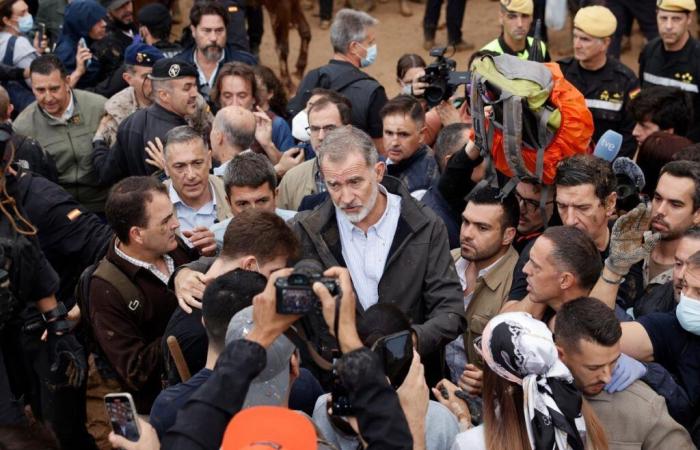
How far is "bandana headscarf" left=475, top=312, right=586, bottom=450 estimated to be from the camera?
3025 mm

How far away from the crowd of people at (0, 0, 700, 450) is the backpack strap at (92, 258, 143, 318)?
0.01 meters

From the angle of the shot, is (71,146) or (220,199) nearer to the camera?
(220,199)

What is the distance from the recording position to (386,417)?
9.01 feet

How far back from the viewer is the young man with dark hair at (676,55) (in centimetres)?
737

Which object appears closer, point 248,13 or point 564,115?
point 564,115

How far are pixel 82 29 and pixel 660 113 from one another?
4.62m

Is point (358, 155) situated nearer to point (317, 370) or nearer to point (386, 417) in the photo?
point (317, 370)

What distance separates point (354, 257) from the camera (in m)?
4.35

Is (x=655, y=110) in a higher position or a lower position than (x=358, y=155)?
lower

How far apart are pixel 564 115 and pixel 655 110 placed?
1456mm

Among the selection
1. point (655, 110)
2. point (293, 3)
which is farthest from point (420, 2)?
point (655, 110)

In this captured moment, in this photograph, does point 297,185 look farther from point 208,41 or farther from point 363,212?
point 208,41

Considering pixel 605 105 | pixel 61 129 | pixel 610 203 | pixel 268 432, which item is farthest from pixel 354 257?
pixel 605 105

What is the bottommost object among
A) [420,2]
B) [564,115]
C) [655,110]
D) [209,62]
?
[420,2]
